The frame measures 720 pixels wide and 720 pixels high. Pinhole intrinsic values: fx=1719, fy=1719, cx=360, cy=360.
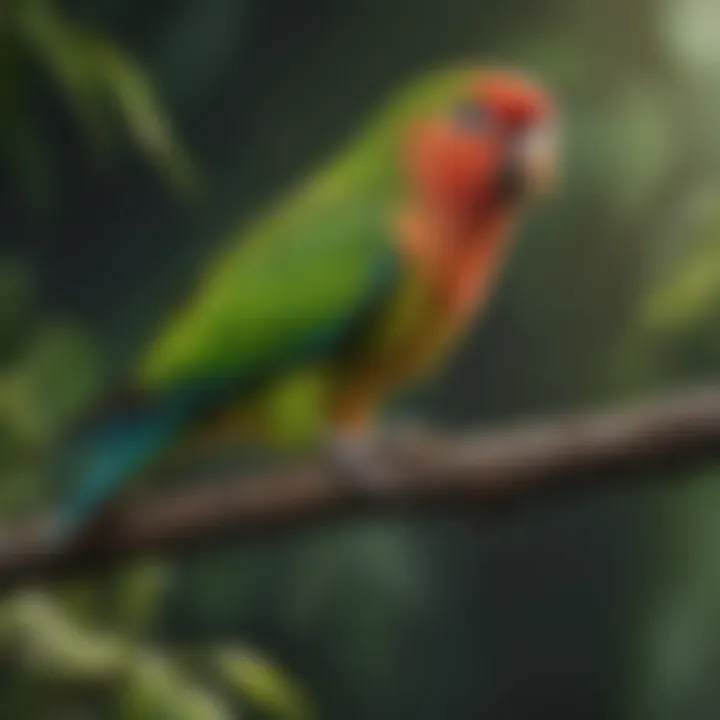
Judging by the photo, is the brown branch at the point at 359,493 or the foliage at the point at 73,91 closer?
the brown branch at the point at 359,493

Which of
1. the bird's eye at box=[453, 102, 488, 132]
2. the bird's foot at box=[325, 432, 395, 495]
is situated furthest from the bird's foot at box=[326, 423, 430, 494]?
the bird's eye at box=[453, 102, 488, 132]

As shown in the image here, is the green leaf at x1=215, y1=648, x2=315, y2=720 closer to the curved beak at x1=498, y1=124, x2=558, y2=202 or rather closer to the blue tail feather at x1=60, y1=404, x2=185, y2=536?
the blue tail feather at x1=60, y1=404, x2=185, y2=536

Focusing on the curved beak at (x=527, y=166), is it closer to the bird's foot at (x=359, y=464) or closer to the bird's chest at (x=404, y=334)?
the bird's chest at (x=404, y=334)

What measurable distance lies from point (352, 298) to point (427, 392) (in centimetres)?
12

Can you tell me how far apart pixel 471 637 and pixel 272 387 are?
257 mm

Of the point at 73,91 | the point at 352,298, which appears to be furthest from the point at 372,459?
the point at 73,91

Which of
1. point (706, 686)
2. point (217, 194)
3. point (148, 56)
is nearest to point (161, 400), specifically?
point (217, 194)

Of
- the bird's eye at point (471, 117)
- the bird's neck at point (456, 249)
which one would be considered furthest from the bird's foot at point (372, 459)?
the bird's eye at point (471, 117)

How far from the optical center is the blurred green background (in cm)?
132

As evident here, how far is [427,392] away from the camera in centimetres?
132

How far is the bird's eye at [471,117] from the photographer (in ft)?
4.16

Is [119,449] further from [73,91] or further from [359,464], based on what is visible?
[73,91]

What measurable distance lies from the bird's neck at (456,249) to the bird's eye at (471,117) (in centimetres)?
6

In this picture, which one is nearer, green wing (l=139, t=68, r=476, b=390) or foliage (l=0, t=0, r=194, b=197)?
green wing (l=139, t=68, r=476, b=390)
